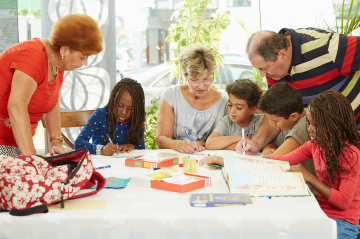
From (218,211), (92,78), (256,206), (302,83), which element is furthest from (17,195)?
(92,78)

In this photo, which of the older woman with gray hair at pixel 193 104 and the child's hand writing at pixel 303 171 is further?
the older woman with gray hair at pixel 193 104

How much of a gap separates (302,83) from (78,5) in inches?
93.6

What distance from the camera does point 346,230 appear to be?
1.33 meters

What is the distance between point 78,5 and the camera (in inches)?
130

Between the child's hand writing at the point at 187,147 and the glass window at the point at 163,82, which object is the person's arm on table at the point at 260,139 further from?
the glass window at the point at 163,82

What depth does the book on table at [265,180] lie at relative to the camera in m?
1.17

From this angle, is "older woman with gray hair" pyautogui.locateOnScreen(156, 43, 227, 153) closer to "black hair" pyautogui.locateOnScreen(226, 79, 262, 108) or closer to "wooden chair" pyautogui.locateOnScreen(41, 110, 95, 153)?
"black hair" pyautogui.locateOnScreen(226, 79, 262, 108)

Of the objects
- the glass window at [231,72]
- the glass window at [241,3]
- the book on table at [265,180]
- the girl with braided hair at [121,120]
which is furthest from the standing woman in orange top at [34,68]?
the glass window at [241,3]

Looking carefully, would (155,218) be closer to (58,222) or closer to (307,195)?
(58,222)

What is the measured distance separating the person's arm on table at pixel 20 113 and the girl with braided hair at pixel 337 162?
122 centimetres

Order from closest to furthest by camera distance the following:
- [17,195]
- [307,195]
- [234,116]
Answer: [17,195], [307,195], [234,116]

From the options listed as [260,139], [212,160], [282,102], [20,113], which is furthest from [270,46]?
[20,113]

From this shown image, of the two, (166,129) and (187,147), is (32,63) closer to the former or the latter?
(187,147)

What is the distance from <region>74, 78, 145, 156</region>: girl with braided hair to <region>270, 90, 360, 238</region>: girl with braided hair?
124 cm
